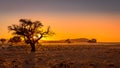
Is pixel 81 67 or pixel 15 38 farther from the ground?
pixel 15 38

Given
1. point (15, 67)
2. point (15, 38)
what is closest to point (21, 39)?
point (15, 38)

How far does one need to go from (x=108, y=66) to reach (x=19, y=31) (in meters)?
42.0

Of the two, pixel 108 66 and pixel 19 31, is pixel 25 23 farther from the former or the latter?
pixel 108 66

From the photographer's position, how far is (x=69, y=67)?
34.1 m

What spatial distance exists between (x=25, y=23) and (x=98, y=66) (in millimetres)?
41477

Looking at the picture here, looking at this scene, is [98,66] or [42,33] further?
[42,33]

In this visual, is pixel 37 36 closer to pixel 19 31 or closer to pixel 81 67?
pixel 19 31

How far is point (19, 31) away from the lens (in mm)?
74250

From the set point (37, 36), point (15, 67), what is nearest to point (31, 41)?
point (37, 36)

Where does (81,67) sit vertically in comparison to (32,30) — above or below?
below

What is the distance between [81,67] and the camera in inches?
1350

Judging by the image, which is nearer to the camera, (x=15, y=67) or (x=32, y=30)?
(x=15, y=67)

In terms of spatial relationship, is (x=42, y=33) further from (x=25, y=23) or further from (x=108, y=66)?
(x=108, y=66)

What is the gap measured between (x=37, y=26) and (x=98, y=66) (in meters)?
40.8
